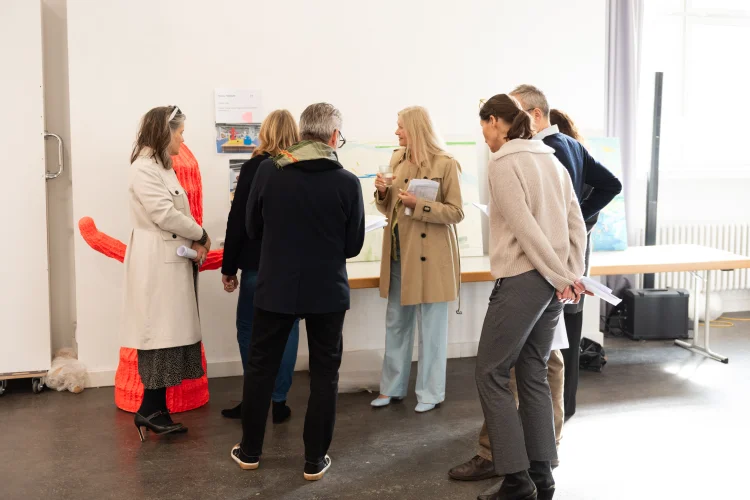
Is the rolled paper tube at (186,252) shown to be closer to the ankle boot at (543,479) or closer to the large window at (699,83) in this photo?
the ankle boot at (543,479)

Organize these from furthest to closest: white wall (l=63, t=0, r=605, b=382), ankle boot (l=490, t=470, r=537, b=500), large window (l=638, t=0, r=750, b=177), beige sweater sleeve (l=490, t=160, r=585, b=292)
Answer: large window (l=638, t=0, r=750, b=177), white wall (l=63, t=0, r=605, b=382), ankle boot (l=490, t=470, r=537, b=500), beige sweater sleeve (l=490, t=160, r=585, b=292)

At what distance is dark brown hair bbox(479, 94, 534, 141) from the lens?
9.45ft

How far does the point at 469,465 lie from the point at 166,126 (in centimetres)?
209

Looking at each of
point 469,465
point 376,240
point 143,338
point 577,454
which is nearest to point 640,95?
point 376,240

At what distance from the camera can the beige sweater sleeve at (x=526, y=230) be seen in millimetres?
2805

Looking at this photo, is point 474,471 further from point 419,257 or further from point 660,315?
point 660,315

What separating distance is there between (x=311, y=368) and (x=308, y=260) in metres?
0.49

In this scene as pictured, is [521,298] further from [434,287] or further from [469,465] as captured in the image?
[434,287]

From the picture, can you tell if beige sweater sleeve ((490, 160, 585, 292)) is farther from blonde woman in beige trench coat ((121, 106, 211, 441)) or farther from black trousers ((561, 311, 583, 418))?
blonde woman in beige trench coat ((121, 106, 211, 441))

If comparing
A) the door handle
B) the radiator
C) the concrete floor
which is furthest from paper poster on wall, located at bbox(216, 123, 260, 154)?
the radiator

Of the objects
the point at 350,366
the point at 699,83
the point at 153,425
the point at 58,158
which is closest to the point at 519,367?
the point at 153,425

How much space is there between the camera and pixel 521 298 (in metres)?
2.86

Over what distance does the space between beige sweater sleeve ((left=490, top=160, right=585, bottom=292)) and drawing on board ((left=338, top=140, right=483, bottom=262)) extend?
2.15 m

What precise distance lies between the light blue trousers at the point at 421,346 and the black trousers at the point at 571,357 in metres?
0.65
